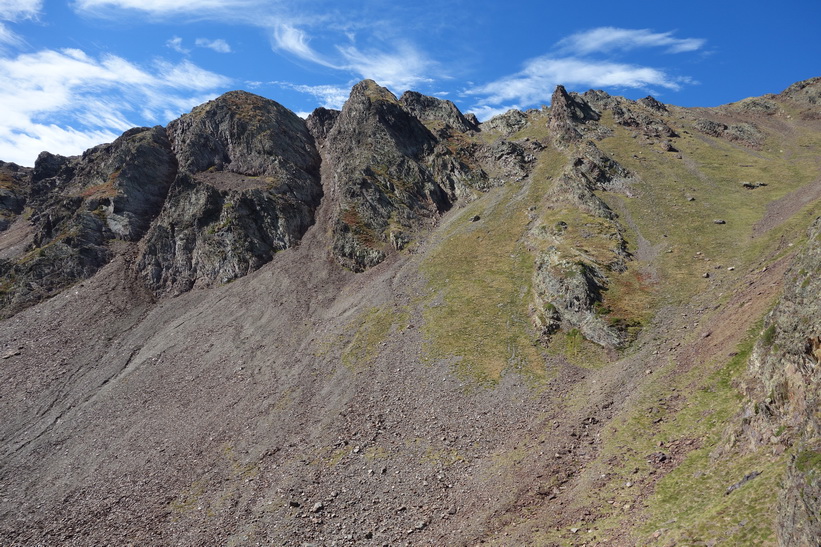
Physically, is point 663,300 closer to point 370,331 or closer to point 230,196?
point 370,331

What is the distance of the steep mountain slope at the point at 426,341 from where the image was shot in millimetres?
24828

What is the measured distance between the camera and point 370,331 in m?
60.4

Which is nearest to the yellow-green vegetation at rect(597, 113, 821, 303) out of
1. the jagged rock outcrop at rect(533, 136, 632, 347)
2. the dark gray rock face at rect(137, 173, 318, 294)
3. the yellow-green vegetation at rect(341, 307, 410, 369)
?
the jagged rock outcrop at rect(533, 136, 632, 347)

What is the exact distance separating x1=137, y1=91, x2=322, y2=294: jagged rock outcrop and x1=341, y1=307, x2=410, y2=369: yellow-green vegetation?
3833 cm

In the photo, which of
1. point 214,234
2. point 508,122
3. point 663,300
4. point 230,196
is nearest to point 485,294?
point 663,300

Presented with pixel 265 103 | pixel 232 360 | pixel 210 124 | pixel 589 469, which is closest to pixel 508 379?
pixel 589 469

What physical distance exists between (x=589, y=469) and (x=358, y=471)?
19.2 meters

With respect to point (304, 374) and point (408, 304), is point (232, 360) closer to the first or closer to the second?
point (304, 374)

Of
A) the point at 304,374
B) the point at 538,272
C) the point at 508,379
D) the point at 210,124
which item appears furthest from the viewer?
the point at 210,124

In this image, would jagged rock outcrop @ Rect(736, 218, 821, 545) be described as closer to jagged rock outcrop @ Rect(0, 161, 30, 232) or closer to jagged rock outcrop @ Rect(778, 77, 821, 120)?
jagged rock outcrop @ Rect(778, 77, 821, 120)

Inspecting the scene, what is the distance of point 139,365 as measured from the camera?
6481 cm

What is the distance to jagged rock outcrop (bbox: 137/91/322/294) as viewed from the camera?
298 ft

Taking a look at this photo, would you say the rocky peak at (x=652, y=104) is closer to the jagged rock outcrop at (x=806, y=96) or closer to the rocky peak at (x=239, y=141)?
the jagged rock outcrop at (x=806, y=96)

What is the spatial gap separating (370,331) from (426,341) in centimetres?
1047
